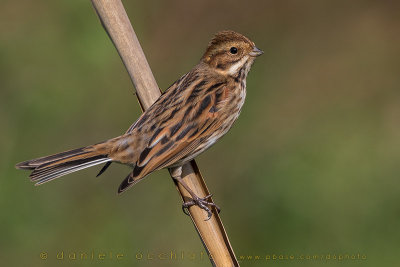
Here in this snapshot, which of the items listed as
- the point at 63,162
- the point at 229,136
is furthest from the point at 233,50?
the point at 229,136

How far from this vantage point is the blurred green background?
6.35 meters

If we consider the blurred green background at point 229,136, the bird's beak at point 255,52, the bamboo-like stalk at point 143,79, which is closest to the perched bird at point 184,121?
the bird's beak at point 255,52

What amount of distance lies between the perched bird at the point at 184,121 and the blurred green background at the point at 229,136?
1258 mm

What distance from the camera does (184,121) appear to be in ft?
17.5

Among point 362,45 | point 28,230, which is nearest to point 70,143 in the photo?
point 28,230

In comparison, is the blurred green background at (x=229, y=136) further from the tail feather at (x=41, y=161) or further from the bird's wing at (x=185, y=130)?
the tail feather at (x=41, y=161)

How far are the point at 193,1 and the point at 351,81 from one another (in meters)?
2.42

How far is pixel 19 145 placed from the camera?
681 cm

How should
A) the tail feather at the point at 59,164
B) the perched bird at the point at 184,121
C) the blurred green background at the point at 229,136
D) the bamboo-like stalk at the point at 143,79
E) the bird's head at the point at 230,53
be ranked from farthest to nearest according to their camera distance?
1. the blurred green background at the point at 229,136
2. the bird's head at the point at 230,53
3. the perched bird at the point at 184,121
4. the tail feather at the point at 59,164
5. the bamboo-like stalk at the point at 143,79

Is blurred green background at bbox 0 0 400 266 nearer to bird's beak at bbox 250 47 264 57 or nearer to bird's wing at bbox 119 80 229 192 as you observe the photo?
bird's wing at bbox 119 80 229 192

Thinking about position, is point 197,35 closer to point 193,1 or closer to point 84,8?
point 193,1

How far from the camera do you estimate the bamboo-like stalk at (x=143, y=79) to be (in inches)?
172

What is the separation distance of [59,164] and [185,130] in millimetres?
953

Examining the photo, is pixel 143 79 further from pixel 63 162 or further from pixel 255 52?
pixel 255 52
